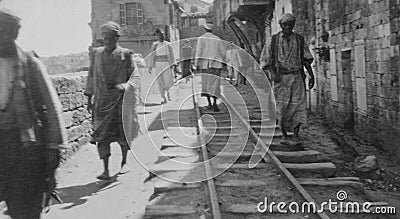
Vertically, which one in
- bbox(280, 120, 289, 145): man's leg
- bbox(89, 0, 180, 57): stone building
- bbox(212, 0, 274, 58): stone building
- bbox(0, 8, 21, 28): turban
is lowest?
bbox(280, 120, 289, 145): man's leg

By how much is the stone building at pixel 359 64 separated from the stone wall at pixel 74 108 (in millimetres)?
5133

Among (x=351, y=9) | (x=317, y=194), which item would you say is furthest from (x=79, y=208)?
(x=351, y=9)

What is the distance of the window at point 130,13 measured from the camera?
4009cm

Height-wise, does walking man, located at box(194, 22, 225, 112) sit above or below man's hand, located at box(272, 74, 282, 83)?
above

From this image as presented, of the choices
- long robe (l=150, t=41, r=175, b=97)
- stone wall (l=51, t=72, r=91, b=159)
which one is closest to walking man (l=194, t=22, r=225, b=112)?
long robe (l=150, t=41, r=175, b=97)

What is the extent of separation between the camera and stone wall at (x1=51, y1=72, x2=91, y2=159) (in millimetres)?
7574

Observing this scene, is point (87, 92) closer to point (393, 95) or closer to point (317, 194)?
point (317, 194)

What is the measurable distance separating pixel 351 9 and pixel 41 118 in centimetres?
795

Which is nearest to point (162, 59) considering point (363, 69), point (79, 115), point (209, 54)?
point (209, 54)

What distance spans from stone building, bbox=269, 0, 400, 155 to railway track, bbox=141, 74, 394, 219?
1.73 metres

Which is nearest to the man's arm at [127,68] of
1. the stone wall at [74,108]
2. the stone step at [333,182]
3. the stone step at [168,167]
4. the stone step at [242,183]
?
the stone step at [168,167]

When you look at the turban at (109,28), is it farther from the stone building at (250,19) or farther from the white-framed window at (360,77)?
the stone building at (250,19)

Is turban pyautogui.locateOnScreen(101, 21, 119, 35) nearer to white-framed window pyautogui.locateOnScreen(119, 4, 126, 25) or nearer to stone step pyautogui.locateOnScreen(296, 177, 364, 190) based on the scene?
stone step pyautogui.locateOnScreen(296, 177, 364, 190)

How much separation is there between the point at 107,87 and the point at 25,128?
10.2 ft
